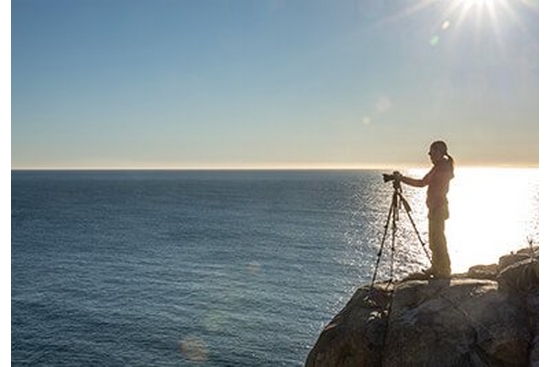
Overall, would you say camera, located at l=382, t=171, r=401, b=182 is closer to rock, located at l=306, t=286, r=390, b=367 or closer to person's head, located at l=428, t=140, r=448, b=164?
person's head, located at l=428, t=140, r=448, b=164

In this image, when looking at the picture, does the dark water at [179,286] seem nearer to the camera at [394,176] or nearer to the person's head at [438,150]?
the camera at [394,176]

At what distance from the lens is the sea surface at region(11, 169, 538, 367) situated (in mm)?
41875

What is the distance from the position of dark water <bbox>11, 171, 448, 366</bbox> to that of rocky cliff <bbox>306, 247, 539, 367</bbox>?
3184 cm

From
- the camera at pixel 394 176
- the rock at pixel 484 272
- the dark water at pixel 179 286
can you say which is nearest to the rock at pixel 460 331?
the rock at pixel 484 272

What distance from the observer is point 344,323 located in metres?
8.88

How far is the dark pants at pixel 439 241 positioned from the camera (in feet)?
32.6

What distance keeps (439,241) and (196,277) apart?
56.4m

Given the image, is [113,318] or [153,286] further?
[153,286]

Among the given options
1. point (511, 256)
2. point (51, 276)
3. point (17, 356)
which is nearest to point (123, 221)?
point (51, 276)

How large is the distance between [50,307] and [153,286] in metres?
11.6

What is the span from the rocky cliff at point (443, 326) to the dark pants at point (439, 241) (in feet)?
1.85

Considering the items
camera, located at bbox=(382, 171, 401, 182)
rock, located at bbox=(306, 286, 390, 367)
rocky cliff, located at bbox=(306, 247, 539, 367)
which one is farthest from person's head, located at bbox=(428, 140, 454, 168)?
rock, located at bbox=(306, 286, 390, 367)
